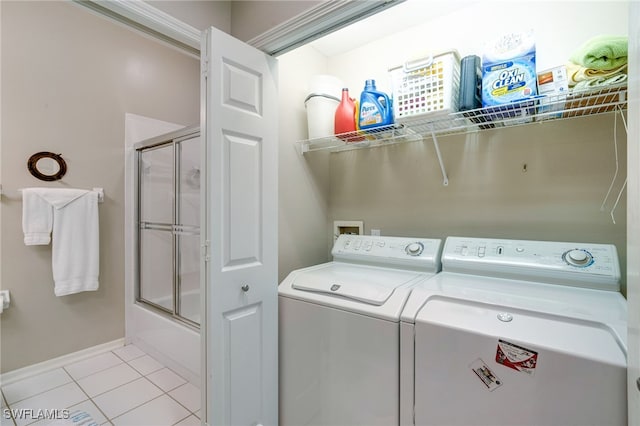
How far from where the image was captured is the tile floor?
5.91 feet

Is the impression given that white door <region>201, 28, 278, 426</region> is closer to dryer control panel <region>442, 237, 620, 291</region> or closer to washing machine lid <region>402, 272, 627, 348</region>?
washing machine lid <region>402, 272, 627, 348</region>

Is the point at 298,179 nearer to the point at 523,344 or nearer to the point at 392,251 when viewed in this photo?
the point at 392,251

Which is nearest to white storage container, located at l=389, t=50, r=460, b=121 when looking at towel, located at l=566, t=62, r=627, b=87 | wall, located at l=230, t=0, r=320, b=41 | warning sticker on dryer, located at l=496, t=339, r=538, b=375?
towel, located at l=566, t=62, r=627, b=87

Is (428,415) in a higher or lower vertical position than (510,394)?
lower

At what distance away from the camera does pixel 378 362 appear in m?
1.20

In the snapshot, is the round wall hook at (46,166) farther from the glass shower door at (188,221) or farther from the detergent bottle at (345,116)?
the detergent bottle at (345,116)

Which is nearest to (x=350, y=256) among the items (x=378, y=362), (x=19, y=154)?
(x=378, y=362)

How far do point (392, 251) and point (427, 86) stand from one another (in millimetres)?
861

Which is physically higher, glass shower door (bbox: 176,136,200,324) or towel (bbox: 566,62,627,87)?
towel (bbox: 566,62,627,87)

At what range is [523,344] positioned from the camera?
0.91 metres

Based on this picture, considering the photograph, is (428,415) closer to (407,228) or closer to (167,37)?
(407,228)

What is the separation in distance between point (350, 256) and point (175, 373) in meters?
1.66

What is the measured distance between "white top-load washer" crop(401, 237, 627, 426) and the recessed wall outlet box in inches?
32.0

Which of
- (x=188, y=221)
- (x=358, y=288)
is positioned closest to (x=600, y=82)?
(x=358, y=288)
